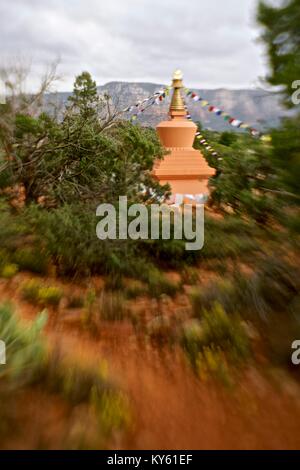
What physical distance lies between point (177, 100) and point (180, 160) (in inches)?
101

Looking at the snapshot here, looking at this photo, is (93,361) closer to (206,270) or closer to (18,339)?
(18,339)

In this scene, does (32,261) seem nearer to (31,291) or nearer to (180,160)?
(31,291)

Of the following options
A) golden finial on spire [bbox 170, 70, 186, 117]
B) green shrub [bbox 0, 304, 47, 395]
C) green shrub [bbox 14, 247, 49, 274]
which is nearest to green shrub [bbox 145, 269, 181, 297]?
green shrub [bbox 14, 247, 49, 274]

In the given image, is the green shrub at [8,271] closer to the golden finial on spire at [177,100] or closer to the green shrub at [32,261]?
the green shrub at [32,261]

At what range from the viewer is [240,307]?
407 centimetres

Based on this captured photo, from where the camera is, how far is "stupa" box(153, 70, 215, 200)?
492 inches

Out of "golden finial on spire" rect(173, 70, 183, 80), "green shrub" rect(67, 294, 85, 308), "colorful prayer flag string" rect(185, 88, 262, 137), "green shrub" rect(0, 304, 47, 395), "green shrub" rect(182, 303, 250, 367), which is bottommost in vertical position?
"green shrub" rect(67, 294, 85, 308)

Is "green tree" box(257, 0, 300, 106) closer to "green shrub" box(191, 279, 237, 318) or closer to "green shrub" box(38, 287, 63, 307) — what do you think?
"green shrub" box(191, 279, 237, 318)

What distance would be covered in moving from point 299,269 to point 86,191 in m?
5.34

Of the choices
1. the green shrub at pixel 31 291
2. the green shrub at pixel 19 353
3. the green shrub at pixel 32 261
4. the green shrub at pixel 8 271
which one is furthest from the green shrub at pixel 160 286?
the green shrub at pixel 19 353

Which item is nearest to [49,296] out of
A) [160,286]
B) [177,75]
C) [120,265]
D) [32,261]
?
[32,261]

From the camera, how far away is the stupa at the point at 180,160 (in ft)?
41.0

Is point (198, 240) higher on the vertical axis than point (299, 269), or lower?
lower

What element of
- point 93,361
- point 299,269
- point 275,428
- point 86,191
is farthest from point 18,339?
point 86,191
